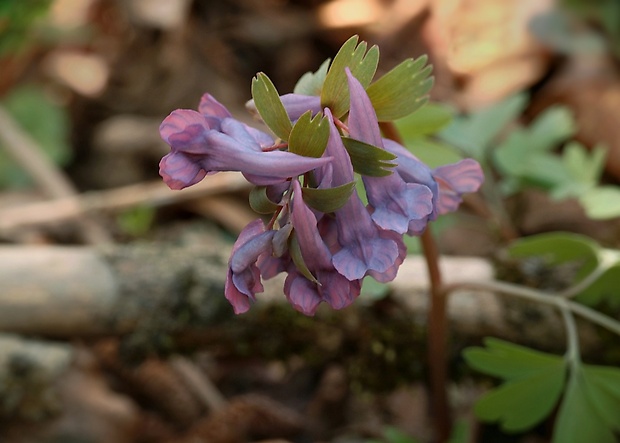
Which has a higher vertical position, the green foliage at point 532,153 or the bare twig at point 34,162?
the bare twig at point 34,162

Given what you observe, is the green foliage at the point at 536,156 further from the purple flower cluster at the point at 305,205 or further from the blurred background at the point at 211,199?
the purple flower cluster at the point at 305,205

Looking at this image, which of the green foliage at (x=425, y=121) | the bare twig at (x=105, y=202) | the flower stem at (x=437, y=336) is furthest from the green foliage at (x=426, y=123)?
the bare twig at (x=105, y=202)

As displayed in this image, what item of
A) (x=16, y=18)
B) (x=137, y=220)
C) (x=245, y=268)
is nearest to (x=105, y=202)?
(x=137, y=220)

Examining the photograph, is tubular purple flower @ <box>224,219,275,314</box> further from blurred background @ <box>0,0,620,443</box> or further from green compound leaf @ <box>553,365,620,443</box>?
green compound leaf @ <box>553,365,620,443</box>

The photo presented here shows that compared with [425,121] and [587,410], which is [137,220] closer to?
[425,121]

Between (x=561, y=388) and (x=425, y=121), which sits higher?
(x=425, y=121)

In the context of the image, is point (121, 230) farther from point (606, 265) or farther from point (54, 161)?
point (606, 265)

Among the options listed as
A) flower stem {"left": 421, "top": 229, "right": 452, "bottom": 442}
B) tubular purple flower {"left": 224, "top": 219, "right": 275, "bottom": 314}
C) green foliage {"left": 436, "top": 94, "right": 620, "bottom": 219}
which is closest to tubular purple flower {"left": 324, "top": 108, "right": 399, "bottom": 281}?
tubular purple flower {"left": 224, "top": 219, "right": 275, "bottom": 314}
